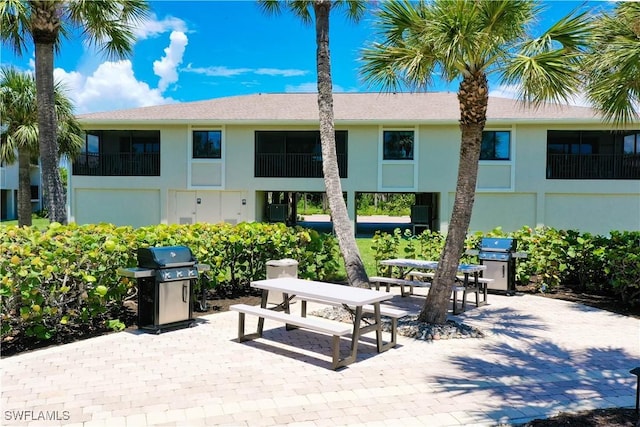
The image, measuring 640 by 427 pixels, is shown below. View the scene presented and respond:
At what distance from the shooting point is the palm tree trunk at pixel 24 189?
51.3 feet

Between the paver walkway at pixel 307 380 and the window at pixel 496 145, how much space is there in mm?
13963

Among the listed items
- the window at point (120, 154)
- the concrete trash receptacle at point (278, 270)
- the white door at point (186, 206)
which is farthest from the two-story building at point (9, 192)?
the concrete trash receptacle at point (278, 270)

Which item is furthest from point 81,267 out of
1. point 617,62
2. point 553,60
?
point 617,62

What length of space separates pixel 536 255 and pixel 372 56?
240 inches

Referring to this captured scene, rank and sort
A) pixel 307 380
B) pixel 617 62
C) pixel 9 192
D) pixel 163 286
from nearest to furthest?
pixel 307 380 < pixel 163 286 < pixel 617 62 < pixel 9 192

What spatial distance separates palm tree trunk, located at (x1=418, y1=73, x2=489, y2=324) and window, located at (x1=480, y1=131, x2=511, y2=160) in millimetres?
14185

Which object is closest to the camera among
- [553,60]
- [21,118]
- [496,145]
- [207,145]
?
[553,60]

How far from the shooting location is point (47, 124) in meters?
9.58

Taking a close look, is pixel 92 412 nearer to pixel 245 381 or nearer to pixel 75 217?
pixel 245 381

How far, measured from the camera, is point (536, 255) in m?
10.1

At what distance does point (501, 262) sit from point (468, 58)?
4.98 meters

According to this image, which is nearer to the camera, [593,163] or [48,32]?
[48,32]

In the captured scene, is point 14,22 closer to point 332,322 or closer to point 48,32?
point 48,32

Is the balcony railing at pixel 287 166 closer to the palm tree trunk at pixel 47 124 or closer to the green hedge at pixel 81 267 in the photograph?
the palm tree trunk at pixel 47 124
